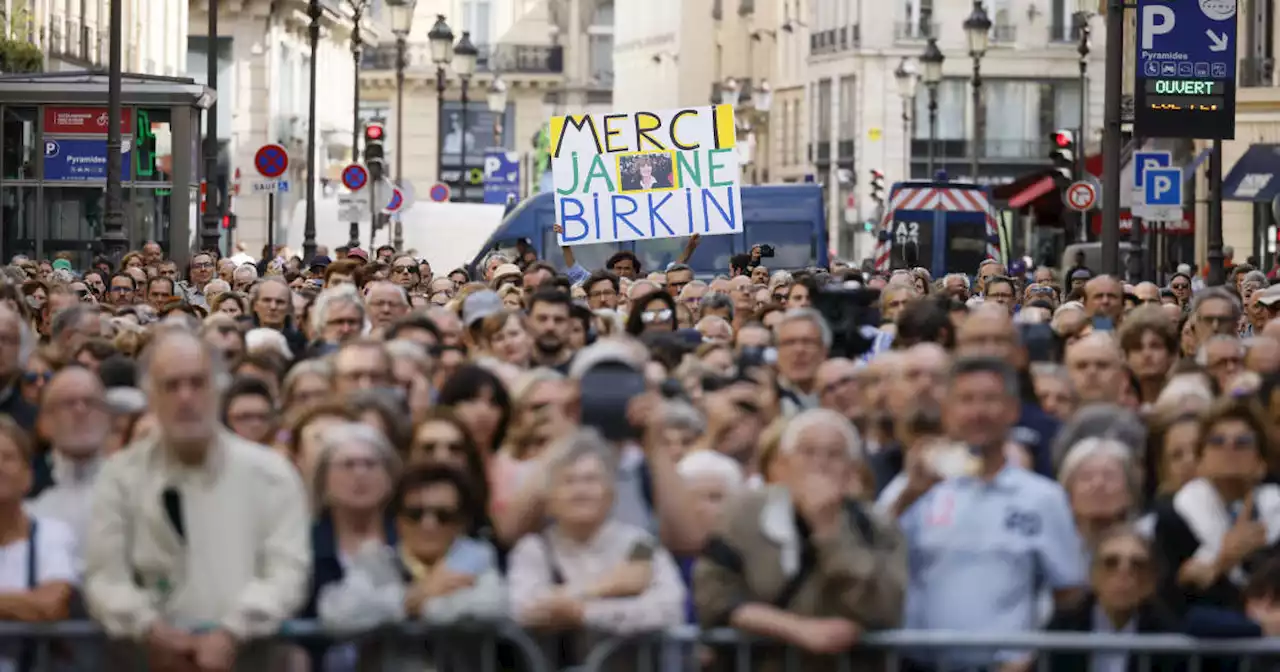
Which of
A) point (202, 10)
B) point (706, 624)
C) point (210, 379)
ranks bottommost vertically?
point (706, 624)

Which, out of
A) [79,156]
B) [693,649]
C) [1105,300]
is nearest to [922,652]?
[693,649]

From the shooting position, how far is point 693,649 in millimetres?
8281

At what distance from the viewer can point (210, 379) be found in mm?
8633

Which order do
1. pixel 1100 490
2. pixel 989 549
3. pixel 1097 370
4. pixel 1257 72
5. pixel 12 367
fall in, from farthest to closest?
→ pixel 1257 72 < pixel 12 367 < pixel 1097 370 < pixel 1100 490 < pixel 989 549

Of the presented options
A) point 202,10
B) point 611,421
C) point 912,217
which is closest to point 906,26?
point 202,10

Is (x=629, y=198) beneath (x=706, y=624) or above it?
above

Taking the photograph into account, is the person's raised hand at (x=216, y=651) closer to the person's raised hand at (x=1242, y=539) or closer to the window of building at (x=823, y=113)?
the person's raised hand at (x=1242, y=539)

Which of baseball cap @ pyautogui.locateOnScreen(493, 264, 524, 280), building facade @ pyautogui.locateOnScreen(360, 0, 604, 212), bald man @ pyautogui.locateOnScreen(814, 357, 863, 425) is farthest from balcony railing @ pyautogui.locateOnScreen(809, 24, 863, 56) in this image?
bald man @ pyautogui.locateOnScreen(814, 357, 863, 425)

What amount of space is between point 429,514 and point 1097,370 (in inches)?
154

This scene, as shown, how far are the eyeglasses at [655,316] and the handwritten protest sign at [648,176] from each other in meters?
9.32

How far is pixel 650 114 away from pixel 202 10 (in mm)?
44074

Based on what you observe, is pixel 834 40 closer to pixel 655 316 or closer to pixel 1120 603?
pixel 655 316

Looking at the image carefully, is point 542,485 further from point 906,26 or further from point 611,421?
point 906,26

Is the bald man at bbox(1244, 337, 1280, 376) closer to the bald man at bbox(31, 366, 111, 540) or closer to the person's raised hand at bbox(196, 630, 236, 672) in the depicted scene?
the bald man at bbox(31, 366, 111, 540)
